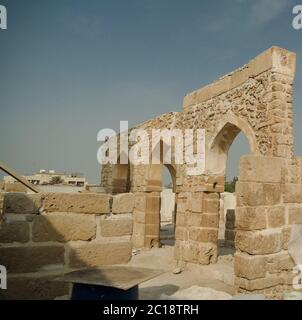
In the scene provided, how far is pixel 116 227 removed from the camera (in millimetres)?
3689

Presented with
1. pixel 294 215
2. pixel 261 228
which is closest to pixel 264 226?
pixel 261 228

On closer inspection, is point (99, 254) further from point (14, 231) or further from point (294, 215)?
point (294, 215)

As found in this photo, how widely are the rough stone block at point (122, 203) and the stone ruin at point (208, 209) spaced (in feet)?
0.04

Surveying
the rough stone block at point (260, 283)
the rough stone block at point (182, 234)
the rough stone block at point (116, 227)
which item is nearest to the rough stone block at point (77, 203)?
the rough stone block at point (116, 227)

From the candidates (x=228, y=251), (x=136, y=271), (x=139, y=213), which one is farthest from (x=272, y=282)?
(x=139, y=213)

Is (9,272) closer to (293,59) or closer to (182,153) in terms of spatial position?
(293,59)

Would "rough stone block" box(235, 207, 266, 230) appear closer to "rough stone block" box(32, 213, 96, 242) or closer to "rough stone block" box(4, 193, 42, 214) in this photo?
"rough stone block" box(32, 213, 96, 242)

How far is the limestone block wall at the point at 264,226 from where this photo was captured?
202 inches

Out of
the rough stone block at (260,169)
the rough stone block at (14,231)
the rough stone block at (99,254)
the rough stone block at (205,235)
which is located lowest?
the rough stone block at (205,235)

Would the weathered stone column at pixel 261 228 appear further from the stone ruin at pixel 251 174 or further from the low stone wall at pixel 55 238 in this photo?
the low stone wall at pixel 55 238

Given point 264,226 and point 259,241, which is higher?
point 264,226

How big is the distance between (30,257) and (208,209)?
215 inches

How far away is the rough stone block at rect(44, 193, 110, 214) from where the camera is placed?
3.41 meters

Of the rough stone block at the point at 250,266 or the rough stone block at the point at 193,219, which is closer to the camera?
the rough stone block at the point at 250,266
